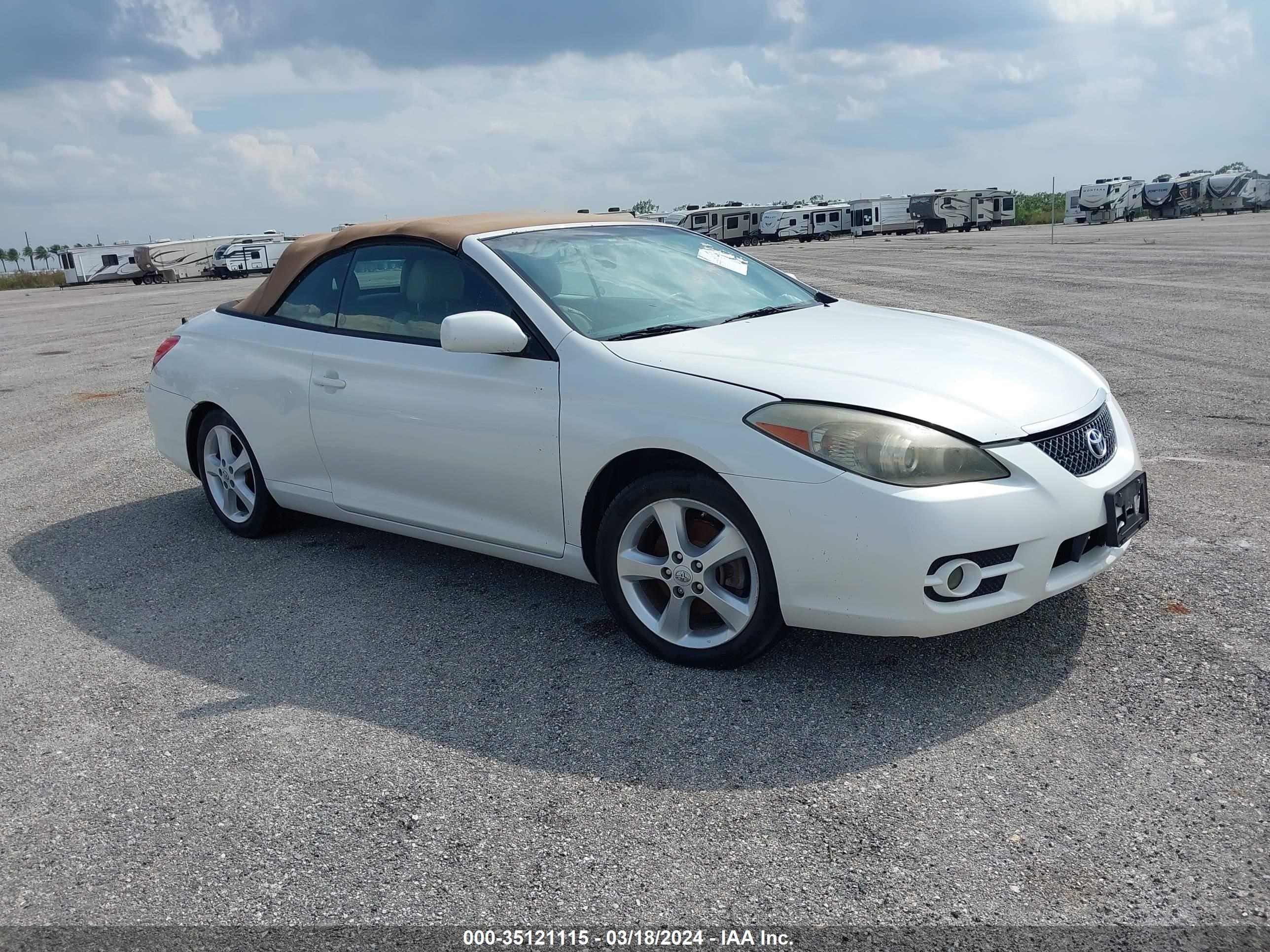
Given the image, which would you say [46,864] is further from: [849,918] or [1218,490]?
[1218,490]

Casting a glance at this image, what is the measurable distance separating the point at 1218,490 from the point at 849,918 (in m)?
4.13

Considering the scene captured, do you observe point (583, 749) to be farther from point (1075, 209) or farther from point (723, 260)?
point (1075, 209)

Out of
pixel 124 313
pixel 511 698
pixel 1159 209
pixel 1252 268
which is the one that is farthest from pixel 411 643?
pixel 1159 209

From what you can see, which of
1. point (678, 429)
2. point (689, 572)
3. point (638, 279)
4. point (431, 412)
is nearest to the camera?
point (678, 429)

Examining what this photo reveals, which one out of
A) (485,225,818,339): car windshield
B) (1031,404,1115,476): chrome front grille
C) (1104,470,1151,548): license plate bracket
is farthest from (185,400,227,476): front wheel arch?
(1104,470,1151,548): license plate bracket

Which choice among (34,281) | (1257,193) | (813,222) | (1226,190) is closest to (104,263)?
(34,281)

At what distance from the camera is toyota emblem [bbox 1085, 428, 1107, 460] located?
382 centimetres

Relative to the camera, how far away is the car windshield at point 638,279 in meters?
4.41

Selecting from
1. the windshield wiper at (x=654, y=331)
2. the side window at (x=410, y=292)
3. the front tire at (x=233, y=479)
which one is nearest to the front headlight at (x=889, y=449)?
the windshield wiper at (x=654, y=331)

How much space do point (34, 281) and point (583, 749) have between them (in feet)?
238

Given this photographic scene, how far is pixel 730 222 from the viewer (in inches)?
2721

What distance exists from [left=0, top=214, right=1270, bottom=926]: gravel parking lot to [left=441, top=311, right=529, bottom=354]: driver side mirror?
113 centimetres

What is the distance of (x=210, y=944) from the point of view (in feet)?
8.64

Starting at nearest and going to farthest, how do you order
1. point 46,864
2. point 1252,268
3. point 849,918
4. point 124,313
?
point 849,918, point 46,864, point 1252,268, point 124,313
